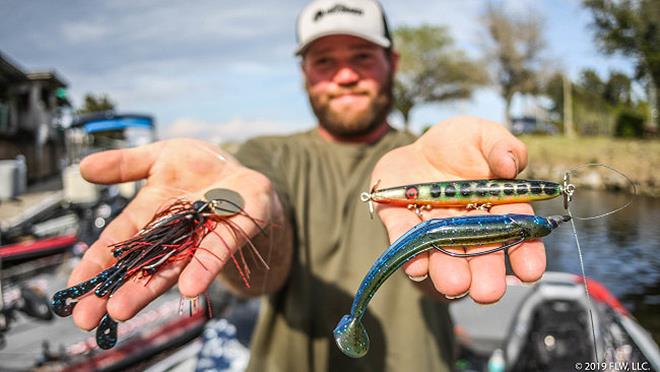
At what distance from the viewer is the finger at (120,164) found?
71.0 inches

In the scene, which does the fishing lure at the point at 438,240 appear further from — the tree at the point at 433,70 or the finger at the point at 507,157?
the tree at the point at 433,70

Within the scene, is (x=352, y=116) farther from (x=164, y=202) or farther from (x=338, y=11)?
(x=164, y=202)

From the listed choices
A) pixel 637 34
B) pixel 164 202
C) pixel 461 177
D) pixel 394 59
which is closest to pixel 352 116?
pixel 394 59

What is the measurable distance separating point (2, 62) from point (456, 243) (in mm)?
9067

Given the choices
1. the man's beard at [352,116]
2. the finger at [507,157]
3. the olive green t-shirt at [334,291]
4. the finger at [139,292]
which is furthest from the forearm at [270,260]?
the finger at [507,157]

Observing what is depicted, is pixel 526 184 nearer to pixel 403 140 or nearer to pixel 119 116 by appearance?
pixel 403 140

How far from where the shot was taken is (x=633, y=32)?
28.0 m

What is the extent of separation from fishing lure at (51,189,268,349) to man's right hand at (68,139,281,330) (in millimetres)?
35

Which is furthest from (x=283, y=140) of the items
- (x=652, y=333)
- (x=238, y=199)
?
(x=652, y=333)

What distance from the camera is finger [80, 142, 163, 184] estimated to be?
180cm

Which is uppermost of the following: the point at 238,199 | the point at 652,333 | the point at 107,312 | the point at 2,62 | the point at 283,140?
the point at 2,62

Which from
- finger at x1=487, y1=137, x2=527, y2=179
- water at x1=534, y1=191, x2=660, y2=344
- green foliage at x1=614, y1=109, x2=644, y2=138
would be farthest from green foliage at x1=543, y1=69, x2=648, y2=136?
finger at x1=487, y1=137, x2=527, y2=179

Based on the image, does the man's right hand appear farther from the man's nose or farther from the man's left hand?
the man's nose

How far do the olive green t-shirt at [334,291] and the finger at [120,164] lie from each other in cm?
88
